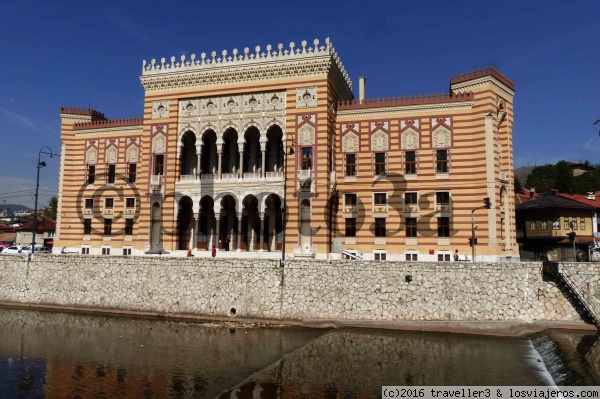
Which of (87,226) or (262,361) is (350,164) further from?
(87,226)

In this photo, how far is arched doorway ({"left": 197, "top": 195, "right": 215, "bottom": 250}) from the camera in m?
42.2

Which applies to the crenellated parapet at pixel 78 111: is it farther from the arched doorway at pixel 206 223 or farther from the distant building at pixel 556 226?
the distant building at pixel 556 226

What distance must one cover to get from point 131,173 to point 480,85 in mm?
35563

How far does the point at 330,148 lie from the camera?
3872 cm

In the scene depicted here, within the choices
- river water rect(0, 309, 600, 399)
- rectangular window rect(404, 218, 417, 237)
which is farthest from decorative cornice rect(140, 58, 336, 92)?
river water rect(0, 309, 600, 399)

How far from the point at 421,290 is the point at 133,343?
19001mm

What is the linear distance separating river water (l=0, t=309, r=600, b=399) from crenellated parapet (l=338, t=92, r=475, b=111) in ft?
66.5

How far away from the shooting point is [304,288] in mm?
30609

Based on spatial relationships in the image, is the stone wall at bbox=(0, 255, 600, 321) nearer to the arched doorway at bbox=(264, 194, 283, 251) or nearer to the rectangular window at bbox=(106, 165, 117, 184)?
the arched doorway at bbox=(264, 194, 283, 251)

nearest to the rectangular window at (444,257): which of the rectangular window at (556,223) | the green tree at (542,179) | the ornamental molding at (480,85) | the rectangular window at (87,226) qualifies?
the ornamental molding at (480,85)

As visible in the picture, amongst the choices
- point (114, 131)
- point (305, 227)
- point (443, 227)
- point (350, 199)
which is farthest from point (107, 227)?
point (443, 227)

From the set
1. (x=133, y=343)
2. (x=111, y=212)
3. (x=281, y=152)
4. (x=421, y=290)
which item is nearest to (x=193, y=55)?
(x=281, y=152)

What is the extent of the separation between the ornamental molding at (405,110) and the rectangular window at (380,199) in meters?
7.43

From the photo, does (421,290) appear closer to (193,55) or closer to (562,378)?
(562,378)
